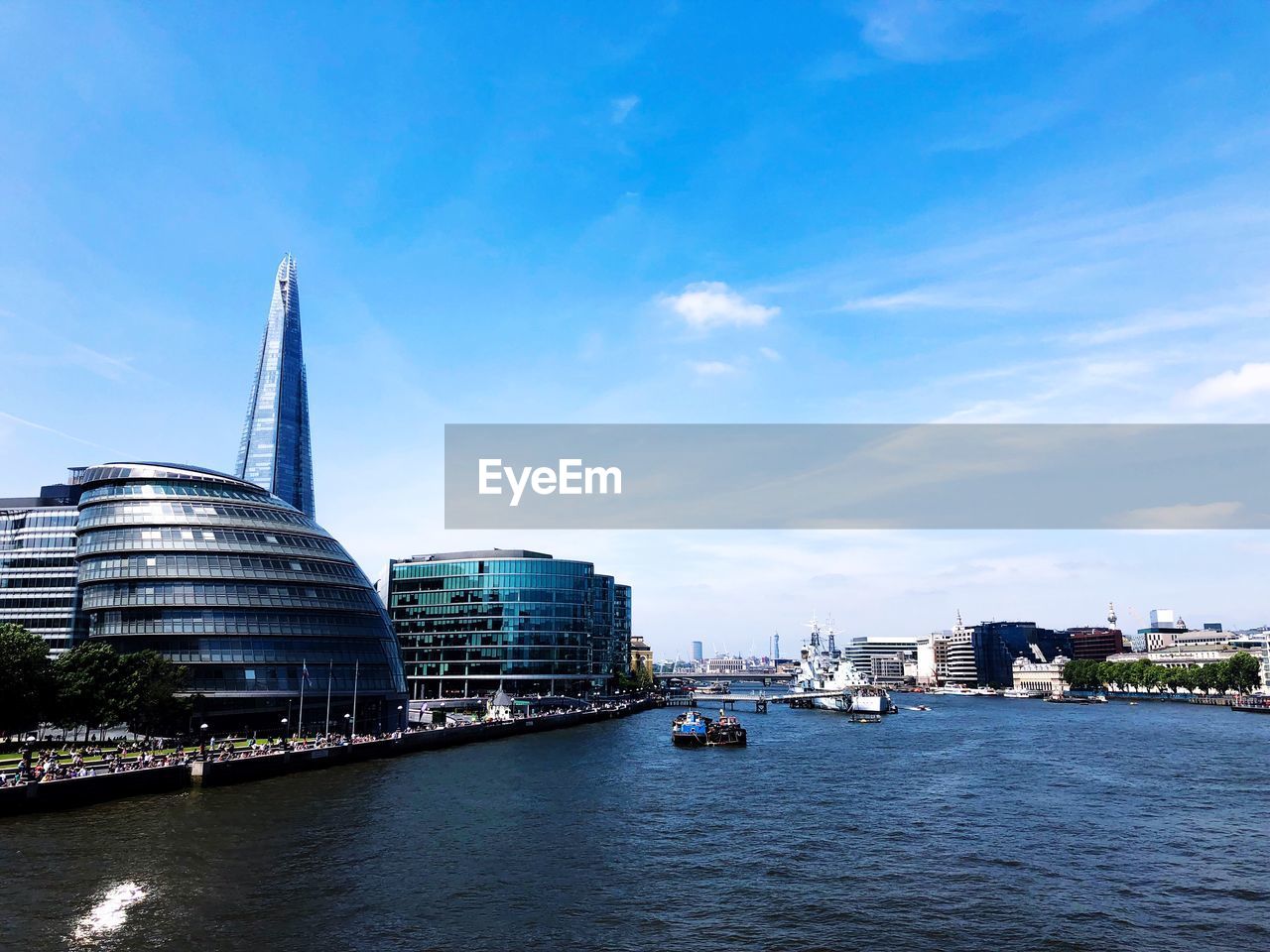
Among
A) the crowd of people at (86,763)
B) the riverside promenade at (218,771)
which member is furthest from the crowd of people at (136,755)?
the riverside promenade at (218,771)

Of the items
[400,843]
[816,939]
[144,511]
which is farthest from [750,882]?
[144,511]

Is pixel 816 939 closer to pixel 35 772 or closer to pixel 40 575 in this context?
pixel 35 772

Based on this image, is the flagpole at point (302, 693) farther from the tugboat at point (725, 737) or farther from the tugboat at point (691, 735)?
the tugboat at point (725, 737)

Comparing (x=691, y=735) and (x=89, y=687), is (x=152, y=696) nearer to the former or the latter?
(x=89, y=687)

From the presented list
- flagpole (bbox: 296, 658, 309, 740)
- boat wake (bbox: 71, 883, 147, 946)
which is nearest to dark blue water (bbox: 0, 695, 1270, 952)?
boat wake (bbox: 71, 883, 147, 946)

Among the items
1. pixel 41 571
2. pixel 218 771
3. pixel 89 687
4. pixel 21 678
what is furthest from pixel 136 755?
pixel 41 571
